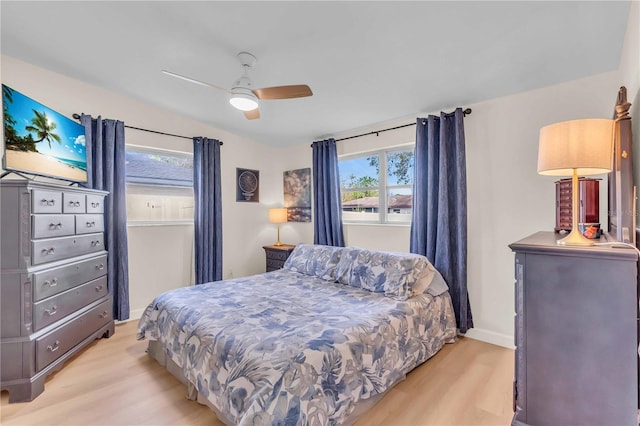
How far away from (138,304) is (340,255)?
2557 millimetres

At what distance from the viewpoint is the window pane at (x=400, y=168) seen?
11.5 feet

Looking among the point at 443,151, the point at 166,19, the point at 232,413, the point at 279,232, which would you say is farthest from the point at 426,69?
the point at 279,232

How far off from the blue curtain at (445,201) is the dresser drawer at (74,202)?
3264 millimetres

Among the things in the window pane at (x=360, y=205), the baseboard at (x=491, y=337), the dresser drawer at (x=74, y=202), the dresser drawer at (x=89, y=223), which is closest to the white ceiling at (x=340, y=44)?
the window pane at (x=360, y=205)

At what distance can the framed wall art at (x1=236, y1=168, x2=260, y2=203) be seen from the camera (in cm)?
A: 446

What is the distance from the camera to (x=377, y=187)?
379 cm

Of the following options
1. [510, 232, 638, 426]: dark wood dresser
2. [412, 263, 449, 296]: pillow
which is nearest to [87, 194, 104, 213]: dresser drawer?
[412, 263, 449, 296]: pillow

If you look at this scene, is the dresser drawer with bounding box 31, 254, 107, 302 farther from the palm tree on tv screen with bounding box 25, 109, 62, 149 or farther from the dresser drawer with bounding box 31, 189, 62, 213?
the palm tree on tv screen with bounding box 25, 109, 62, 149

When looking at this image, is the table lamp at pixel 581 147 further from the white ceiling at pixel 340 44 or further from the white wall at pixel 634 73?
the white ceiling at pixel 340 44

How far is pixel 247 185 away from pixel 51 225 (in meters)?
2.56

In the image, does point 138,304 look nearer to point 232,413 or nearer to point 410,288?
point 232,413

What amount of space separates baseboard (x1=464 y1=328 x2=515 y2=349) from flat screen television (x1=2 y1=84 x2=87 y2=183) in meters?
4.23

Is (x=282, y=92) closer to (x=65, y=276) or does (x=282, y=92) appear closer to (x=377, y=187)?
(x=377, y=187)

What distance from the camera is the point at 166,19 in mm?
2094
